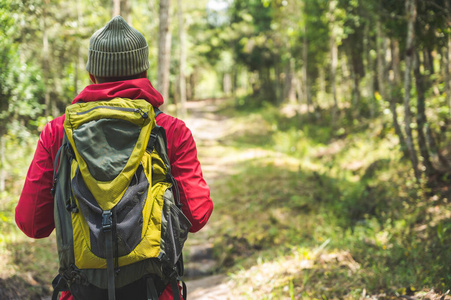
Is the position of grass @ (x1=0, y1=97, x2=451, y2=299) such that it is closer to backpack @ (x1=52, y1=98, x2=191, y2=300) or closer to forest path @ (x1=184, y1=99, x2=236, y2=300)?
forest path @ (x1=184, y1=99, x2=236, y2=300)

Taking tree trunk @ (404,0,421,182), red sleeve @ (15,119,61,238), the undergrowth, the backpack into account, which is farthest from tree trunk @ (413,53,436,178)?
red sleeve @ (15,119,61,238)

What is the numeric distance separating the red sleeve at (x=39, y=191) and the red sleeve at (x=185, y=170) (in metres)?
0.54

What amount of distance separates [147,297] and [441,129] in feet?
32.5

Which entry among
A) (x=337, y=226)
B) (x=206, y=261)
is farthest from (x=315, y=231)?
(x=206, y=261)

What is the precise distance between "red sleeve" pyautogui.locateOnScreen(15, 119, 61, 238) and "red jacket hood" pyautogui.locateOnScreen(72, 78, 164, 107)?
9.1 inches

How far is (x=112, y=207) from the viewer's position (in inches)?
66.3

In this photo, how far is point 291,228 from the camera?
764 cm

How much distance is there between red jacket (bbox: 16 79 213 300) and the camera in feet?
6.15

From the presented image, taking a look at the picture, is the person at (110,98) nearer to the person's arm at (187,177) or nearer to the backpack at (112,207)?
the person's arm at (187,177)

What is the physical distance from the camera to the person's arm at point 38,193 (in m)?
1.86

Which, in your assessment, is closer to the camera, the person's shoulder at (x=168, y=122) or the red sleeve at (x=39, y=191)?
the red sleeve at (x=39, y=191)

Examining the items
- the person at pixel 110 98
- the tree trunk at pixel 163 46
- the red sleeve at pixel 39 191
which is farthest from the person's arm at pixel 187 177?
the tree trunk at pixel 163 46

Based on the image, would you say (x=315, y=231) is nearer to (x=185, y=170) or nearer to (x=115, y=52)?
(x=185, y=170)

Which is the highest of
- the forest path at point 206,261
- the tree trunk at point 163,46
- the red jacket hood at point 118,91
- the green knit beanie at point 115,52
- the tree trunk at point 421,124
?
the tree trunk at point 163,46
